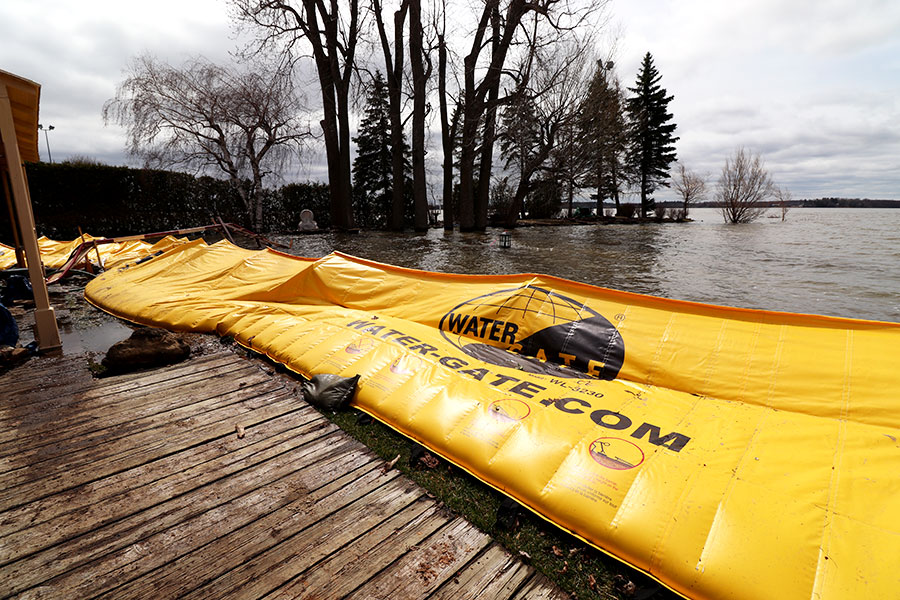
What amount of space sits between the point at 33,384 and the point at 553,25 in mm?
20278

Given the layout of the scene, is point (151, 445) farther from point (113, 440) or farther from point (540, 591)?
point (540, 591)

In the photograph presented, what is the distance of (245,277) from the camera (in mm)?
6238

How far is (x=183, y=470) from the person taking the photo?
8.25ft

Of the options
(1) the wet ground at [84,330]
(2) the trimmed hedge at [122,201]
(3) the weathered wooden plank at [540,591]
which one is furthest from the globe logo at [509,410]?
(2) the trimmed hedge at [122,201]

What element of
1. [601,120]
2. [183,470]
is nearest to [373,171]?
[601,120]

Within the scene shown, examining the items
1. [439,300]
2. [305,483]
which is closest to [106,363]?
[305,483]

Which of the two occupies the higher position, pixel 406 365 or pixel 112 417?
pixel 406 365

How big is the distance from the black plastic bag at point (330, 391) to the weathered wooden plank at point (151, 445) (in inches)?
6.9

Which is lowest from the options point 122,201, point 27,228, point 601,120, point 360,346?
point 360,346

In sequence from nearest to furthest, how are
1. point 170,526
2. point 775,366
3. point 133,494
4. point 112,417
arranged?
point 170,526 < point 133,494 < point 775,366 < point 112,417

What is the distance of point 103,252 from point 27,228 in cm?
726

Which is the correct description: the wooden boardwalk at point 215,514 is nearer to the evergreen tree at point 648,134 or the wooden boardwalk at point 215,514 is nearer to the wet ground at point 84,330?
the wet ground at point 84,330

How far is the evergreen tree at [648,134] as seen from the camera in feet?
118

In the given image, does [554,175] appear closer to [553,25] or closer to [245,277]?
[553,25]
